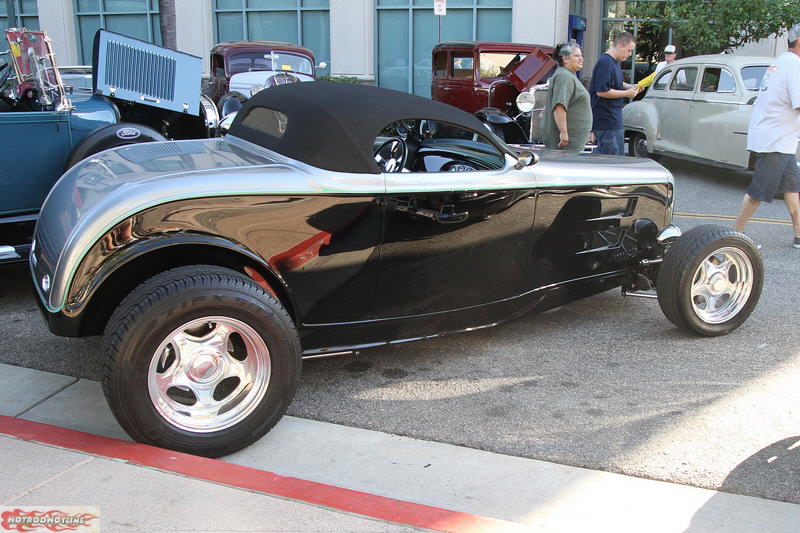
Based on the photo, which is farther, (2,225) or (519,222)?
(2,225)

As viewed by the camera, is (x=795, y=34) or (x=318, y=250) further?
(x=795, y=34)

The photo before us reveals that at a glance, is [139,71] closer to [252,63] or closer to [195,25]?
[252,63]

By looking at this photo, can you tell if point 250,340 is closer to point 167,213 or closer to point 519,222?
point 167,213

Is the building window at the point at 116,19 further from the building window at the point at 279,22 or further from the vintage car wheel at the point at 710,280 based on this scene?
the vintage car wheel at the point at 710,280

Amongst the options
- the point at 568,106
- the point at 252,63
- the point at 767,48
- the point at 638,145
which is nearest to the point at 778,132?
the point at 568,106

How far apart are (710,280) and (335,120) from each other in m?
2.61

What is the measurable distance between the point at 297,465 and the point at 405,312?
1055 millimetres

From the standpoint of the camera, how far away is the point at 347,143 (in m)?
3.85

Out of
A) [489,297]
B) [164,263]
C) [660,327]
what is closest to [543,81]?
[660,327]

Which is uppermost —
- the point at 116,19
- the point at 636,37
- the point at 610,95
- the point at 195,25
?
the point at 116,19

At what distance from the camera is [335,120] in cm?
390

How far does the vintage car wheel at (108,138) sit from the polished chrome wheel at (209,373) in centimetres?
250

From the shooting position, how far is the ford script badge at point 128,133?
552cm

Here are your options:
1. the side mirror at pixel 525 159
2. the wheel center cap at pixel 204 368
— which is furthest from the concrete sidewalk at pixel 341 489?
the side mirror at pixel 525 159
